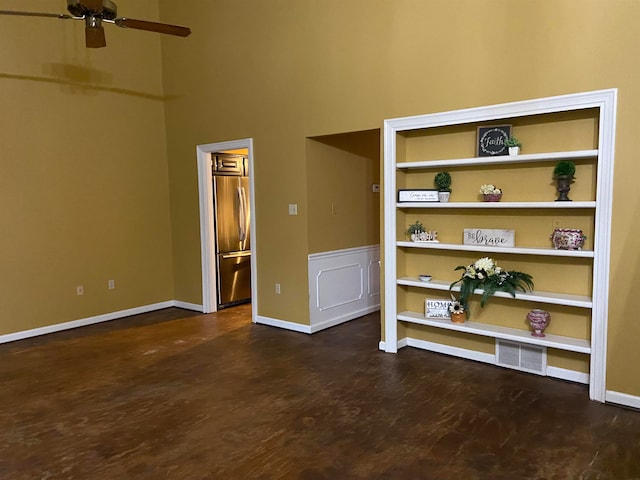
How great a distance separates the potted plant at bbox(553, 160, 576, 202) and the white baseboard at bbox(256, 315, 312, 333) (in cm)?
281

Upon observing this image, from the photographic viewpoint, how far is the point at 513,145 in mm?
3648

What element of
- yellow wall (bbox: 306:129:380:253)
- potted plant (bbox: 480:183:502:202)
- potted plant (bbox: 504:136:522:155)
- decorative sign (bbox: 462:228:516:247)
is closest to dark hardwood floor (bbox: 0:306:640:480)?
decorative sign (bbox: 462:228:516:247)

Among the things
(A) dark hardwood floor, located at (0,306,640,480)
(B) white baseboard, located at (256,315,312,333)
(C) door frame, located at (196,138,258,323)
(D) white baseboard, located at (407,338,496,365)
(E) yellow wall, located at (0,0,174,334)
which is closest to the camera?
(A) dark hardwood floor, located at (0,306,640,480)

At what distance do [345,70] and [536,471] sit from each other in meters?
3.61

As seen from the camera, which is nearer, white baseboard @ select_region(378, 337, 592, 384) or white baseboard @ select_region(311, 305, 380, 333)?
white baseboard @ select_region(378, 337, 592, 384)

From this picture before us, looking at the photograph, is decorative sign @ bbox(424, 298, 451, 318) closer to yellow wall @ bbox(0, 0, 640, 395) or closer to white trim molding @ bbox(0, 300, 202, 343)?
yellow wall @ bbox(0, 0, 640, 395)

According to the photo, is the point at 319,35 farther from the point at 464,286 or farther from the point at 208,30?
the point at 464,286

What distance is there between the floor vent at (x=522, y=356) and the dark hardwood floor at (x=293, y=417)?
10 centimetres

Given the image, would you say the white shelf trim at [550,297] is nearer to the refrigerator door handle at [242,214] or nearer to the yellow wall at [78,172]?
the refrigerator door handle at [242,214]

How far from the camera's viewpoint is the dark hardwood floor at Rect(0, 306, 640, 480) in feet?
8.51

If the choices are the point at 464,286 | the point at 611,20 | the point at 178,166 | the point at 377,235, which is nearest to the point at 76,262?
the point at 178,166

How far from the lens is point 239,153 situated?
21.1ft

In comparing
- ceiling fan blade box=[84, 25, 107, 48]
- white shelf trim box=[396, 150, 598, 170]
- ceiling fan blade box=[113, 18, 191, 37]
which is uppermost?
ceiling fan blade box=[113, 18, 191, 37]

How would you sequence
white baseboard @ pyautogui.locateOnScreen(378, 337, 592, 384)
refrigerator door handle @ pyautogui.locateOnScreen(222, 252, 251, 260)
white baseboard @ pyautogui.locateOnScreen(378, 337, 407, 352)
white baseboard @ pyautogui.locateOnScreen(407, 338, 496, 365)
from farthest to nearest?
refrigerator door handle @ pyautogui.locateOnScreen(222, 252, 251, 260)
white baseboard @ pyautogui.locateOnScreen(378, 337, 407, 352)
white baseboard @ pyautogui.locateOnScreen(407, 338, 496, 365)
white baseboard @ pyautogui.locateOnScreen(378, 337, 592, 384)
